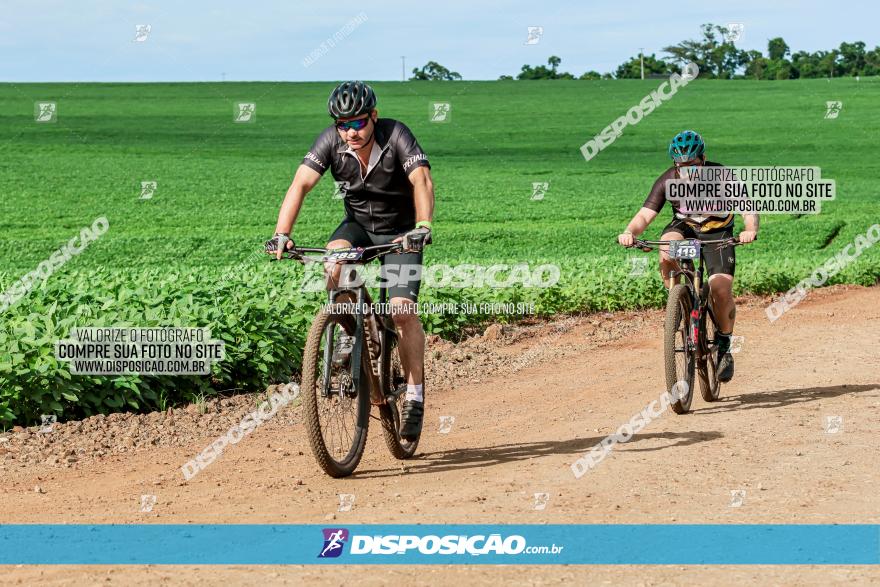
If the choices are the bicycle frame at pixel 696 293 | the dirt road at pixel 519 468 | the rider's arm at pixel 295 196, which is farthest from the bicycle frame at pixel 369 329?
the bicycle frame at pixel 696 293

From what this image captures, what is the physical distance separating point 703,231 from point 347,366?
13.5 ft

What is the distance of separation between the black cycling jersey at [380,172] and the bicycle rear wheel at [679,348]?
2.68 meters

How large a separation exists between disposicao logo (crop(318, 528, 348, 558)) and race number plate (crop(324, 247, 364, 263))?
174 centimetres

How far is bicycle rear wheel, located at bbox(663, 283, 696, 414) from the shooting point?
9.05 meters

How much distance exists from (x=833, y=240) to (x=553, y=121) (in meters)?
38.0

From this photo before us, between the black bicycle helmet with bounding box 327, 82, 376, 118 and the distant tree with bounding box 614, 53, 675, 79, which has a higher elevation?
the distant tree with bounding box 614, 53, 675, 79

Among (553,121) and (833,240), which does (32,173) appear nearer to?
(833,240)

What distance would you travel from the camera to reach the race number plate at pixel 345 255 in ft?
22.5

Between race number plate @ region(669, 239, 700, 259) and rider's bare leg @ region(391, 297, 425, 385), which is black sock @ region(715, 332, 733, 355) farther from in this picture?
rider's bare leg @ region(391, 297, 425, 385)

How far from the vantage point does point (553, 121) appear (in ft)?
213

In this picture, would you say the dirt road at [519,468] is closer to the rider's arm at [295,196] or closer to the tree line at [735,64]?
the rider's arm at [295,196]

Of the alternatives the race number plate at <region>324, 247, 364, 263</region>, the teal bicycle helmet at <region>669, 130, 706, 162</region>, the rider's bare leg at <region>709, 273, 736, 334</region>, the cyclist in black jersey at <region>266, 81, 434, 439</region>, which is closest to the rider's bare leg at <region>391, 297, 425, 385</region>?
the cyclist in black jersey at <region>266, 81, 434, 439</region>

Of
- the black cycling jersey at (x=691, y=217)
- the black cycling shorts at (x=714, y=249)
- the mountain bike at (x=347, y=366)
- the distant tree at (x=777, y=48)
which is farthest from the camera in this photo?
the distant tree at (x=777, y=48)

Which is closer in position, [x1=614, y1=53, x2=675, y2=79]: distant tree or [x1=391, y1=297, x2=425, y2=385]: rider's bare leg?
[x1=391, y1=297, x2=425, y2=385]: rider's bare leg
